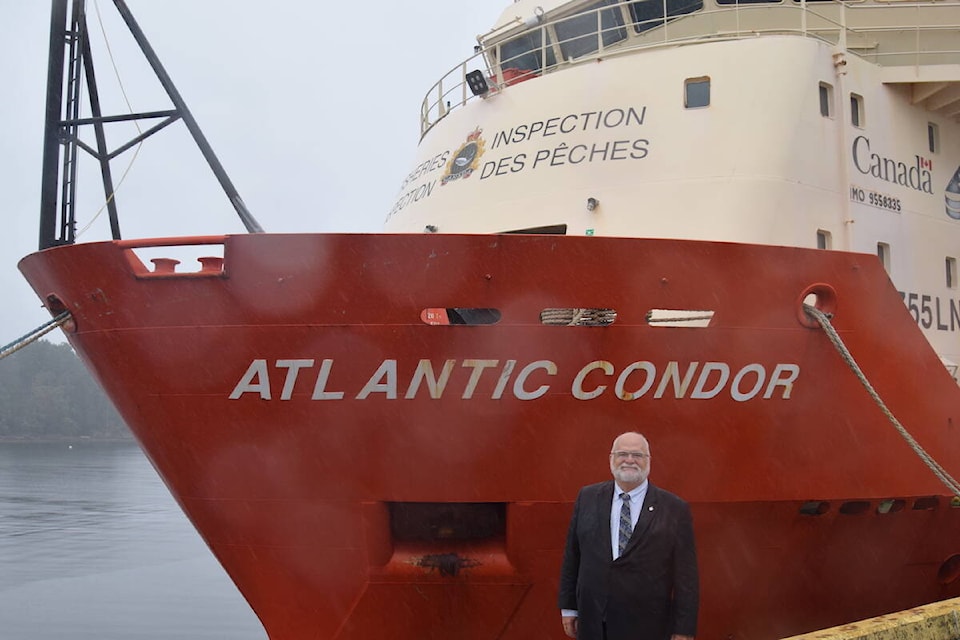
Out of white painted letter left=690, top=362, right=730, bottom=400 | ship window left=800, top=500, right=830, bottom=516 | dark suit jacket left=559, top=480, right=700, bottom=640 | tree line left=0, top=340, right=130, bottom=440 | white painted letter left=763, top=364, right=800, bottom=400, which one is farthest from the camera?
tree line left=0, top=340, right=130, bottom=440

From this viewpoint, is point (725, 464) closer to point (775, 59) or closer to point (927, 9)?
point (775, 59)

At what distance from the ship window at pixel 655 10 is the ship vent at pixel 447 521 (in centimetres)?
531

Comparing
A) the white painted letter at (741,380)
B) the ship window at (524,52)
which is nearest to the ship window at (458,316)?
the white painted letter at (741,380)

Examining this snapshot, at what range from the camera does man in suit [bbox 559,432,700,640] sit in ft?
13.8

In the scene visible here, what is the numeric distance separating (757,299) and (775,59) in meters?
2.80

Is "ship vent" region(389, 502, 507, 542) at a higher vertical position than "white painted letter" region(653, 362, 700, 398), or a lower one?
lower

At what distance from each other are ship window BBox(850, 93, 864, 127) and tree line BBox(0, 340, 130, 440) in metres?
78.1

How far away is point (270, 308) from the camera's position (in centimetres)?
618

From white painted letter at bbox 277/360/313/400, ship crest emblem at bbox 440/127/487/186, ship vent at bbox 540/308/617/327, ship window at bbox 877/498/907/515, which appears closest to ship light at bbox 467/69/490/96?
ship crest emblem at bbox 440/127/487/186

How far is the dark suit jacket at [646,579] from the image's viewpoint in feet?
13.8

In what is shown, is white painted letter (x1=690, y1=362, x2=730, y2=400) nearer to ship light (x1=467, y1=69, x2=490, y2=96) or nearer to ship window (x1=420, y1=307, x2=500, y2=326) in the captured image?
ship window (x1=420, y1=307, x2=500, y2=326)

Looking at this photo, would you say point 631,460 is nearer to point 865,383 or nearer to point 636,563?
point 636,563

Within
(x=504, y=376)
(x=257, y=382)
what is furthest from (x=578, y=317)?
(x=257, y=382)

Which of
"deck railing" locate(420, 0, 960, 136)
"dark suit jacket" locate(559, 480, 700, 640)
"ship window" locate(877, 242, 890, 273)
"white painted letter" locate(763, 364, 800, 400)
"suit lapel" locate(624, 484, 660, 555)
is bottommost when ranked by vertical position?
"dark suit jacket" locate(559, 480, 700, 640)
